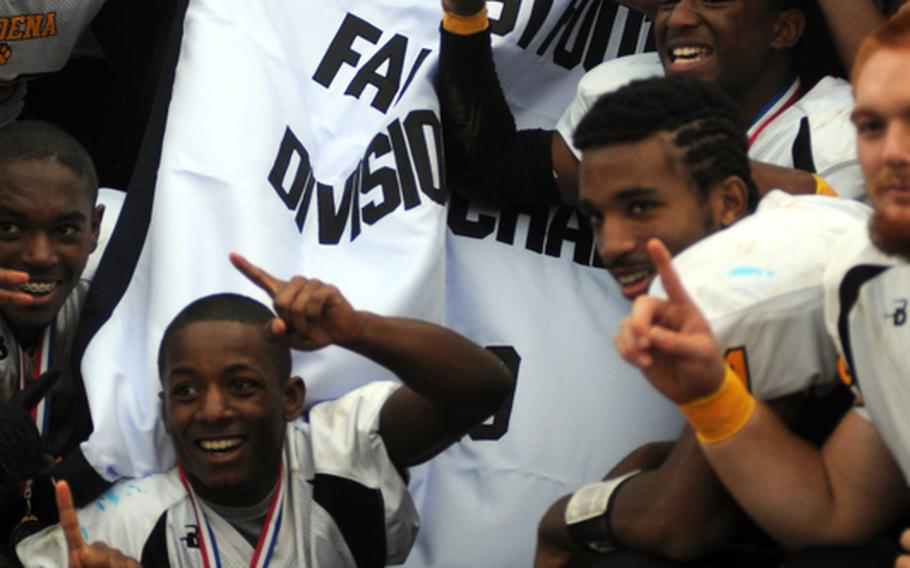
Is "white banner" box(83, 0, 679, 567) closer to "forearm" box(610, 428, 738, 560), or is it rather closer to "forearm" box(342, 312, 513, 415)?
"forearm" box(342, 312, 513, 415)

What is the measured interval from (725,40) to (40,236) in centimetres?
131

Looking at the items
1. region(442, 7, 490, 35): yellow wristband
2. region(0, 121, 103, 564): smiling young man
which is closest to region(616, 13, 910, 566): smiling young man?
region(442, 7, 490, 35): yellow wristband

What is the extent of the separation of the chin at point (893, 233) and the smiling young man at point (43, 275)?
5.07ft

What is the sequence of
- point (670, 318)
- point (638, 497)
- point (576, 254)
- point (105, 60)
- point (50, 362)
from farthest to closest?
point (105, 60) → point (576, 254) → point (50, 362) → point (638, 497) → point (670, 318)

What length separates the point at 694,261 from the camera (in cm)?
231

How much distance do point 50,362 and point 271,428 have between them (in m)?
0.55

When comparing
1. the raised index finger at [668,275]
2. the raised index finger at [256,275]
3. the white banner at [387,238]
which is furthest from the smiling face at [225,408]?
the raised index finger at [668,275]

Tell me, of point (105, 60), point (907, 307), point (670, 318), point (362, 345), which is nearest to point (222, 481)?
point (362, 345)

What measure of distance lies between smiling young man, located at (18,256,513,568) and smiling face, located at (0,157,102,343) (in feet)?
1.12

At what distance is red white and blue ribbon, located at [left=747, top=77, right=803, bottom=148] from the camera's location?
3.16 m

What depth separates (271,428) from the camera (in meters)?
2.90

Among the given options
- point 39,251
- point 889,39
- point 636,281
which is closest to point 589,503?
point 636,281

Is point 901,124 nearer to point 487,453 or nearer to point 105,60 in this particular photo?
point 487,453

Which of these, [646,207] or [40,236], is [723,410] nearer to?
[646,207]
